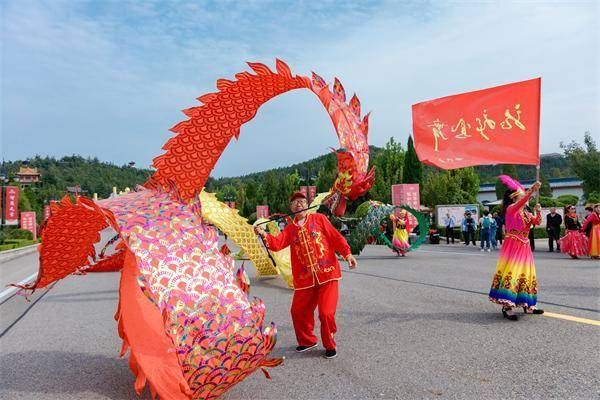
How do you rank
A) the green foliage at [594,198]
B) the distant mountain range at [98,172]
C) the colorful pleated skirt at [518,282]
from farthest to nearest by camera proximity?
the distant mountain range at [98,172], the green foliage at [594,198], the colorful pleated skirt at [518,282]

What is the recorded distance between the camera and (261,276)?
10.3 metres

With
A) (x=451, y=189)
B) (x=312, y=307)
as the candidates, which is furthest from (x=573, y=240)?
(x=451, y=189)

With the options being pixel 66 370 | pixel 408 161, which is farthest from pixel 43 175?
pixel 66 370

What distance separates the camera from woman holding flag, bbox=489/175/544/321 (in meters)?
5.63

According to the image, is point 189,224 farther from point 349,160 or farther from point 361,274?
point 361,274

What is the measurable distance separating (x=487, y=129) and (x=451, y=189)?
30035 mm

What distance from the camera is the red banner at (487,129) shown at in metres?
6.05

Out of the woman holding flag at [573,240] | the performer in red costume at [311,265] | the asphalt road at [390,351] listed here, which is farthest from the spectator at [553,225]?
the performer in red costume at [311,265]

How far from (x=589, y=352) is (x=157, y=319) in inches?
146

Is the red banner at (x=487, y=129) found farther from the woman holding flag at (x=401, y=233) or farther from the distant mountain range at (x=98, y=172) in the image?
the distant mountain range at (x=98, y=172)

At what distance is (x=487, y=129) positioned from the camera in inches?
245

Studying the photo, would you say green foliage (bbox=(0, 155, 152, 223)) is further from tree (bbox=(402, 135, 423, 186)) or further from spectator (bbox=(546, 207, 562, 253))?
spectator (bbox=(546, 207, 562, 253))

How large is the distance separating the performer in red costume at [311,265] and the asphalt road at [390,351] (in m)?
0.31

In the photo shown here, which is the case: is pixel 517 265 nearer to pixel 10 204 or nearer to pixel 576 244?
pixel 576 244
